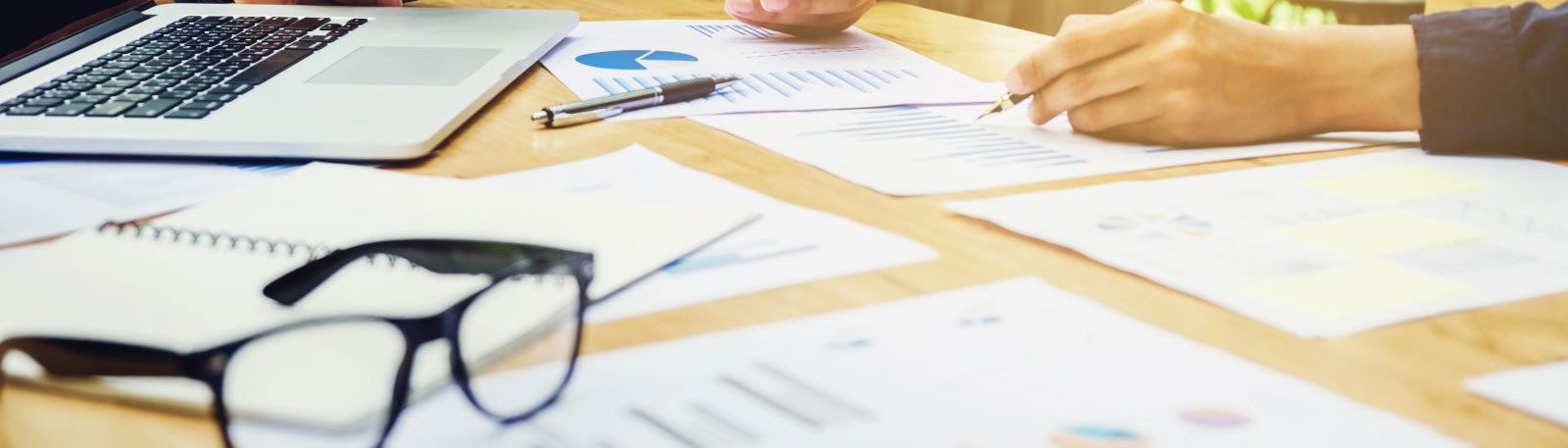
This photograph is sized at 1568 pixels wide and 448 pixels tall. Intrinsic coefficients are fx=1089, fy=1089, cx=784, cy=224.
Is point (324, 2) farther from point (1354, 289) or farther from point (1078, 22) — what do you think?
point (1354, 289)

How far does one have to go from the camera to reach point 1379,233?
0.55 m

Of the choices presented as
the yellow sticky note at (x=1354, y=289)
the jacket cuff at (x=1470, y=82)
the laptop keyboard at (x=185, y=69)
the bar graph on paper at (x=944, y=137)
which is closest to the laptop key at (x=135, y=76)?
the laptop keyboard at (x=185, y=69)

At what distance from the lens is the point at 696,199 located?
611mm

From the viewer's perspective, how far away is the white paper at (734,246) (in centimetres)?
48

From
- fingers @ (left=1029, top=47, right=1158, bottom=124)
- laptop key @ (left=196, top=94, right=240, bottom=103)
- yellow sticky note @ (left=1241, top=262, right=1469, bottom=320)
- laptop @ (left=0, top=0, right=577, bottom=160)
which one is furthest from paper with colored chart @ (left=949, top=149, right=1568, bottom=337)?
laptop key @ (left=196, top=94, right=240, bottom=103)

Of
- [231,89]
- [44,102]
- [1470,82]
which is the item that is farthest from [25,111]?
[1470,82]

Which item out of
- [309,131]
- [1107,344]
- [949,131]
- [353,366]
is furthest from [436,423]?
[949,131]

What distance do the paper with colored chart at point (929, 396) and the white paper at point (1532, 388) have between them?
1.9 inches

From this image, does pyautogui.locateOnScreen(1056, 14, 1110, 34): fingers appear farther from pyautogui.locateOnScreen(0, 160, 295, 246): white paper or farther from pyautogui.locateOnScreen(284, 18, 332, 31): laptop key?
pyautogui.locateOnScreen(284, 18, 332, 31): laptop key

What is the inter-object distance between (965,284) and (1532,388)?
21cm

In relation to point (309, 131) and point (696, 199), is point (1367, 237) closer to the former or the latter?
point (696, 199)

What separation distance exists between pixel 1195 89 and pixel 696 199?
357 millimetres

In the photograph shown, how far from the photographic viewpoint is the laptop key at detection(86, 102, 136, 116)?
709 millimetres

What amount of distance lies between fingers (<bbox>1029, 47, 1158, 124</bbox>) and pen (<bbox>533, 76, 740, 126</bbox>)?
268 mm
